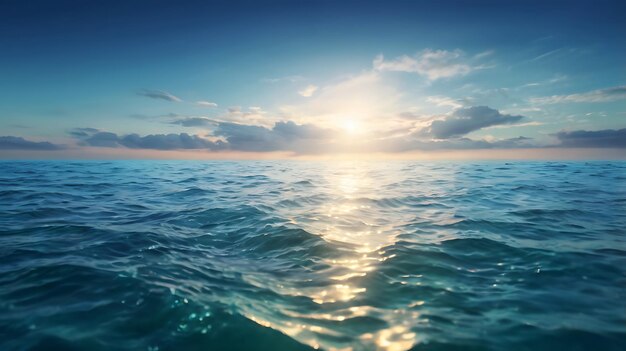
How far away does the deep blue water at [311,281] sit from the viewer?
13.2 feet

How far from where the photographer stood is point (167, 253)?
24.6 ft

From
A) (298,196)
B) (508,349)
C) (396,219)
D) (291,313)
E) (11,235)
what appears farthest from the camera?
(298,196)

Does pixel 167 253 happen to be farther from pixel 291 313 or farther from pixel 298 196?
pixel 298 196

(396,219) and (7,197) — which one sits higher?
(7,197)

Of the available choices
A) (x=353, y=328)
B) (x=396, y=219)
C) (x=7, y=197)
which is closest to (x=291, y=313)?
(x=353, y=328)

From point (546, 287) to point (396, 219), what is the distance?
6048mm

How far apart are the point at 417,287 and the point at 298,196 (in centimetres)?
1188

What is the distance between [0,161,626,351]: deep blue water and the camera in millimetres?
4035

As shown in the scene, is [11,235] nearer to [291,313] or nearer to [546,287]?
[291,313]

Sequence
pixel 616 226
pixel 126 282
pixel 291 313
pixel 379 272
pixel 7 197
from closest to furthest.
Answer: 1. pixel 291 313
2. pixel 126 282
3. pixel 379 272
4. pixel 616 226
5. pixel 7 197

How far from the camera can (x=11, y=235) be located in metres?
8.38

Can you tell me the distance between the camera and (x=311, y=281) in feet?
19.6

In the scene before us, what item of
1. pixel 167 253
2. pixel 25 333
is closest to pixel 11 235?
pixel 167 253

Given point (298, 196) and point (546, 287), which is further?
point (298, 196)
